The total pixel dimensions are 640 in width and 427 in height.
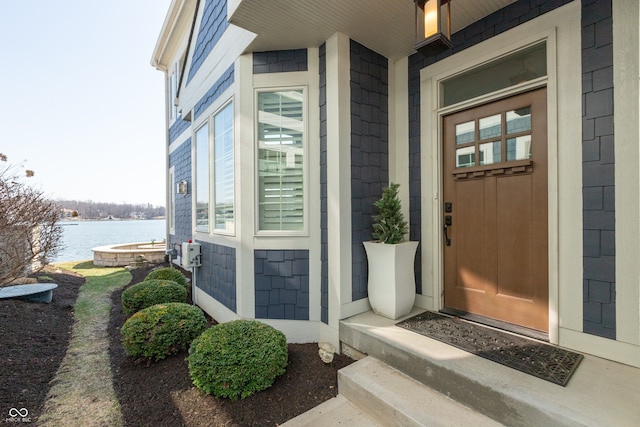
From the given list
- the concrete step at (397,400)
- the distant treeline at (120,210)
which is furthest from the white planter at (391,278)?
the distant treeline at (120,210)

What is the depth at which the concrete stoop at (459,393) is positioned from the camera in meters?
1.46

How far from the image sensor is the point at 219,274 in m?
3.87

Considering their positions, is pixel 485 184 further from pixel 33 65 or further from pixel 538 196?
pixel 33 65

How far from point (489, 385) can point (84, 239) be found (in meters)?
15.8

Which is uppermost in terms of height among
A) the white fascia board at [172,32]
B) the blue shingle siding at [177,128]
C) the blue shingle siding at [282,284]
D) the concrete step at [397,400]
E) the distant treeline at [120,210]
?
the white fascia board at [172,32]

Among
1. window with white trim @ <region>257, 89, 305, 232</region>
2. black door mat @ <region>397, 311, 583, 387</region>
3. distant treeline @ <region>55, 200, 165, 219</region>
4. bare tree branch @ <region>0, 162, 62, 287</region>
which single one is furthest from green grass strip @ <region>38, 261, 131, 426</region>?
distant treeline @ <region>55, 200, 165, 219</region>

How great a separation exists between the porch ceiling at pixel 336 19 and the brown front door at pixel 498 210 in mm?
936

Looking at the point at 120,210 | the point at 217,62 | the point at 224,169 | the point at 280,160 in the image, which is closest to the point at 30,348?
the point at 224,169

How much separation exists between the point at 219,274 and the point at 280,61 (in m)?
2.91

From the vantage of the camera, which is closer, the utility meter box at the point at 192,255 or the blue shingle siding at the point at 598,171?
the blue shingle siding at the point at 598,171

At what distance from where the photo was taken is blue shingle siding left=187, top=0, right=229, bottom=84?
375 centimetres

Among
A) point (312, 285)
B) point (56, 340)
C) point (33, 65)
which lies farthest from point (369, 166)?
point (33, 65)

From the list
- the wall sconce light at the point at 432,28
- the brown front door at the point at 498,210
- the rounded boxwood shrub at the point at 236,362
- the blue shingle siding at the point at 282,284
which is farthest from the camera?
the blue shingle siding at the point at 282,284

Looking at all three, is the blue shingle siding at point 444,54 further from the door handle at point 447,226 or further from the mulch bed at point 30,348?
the mulch bed at point 30,348
